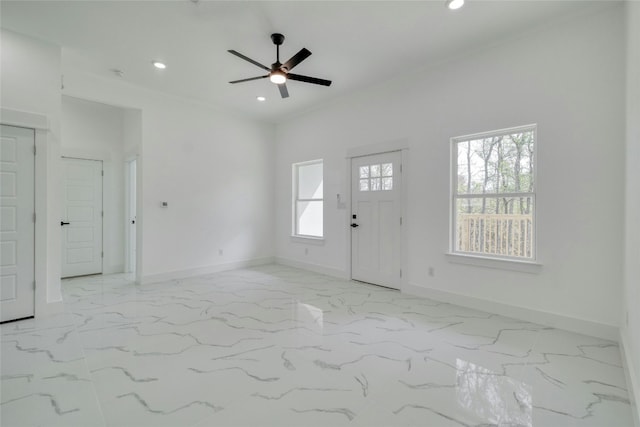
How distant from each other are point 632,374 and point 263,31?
4123mm

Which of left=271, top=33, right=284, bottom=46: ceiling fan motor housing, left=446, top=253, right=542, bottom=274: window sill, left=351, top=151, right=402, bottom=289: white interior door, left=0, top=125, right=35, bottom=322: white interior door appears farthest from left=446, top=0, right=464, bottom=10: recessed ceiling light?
left=0, top=125, right=35, bottom=322: white interior door

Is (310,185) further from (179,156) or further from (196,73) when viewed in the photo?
(196,73)

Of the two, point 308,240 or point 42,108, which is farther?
point 308,240

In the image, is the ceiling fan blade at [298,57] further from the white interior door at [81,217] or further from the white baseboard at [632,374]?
the white interior door at [81,217]

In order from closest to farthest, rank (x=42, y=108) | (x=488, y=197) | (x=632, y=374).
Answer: (x=632, y=374), (x=42, y=108), (x=488, y=197)

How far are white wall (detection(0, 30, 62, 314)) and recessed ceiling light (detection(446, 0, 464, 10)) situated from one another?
4225mm

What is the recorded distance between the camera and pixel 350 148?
16.1 ft

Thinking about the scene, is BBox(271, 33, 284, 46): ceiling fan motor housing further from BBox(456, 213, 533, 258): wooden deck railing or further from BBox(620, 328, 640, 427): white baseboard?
BBox(620, 328, 640, 427): white baseboard

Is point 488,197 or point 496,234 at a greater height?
point 488,197

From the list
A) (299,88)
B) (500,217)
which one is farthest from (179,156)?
(500,217)

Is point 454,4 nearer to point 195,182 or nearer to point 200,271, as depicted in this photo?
point 195,182

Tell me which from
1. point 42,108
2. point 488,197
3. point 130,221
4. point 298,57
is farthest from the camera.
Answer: point 130,221

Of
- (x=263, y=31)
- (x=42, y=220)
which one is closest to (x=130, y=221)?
(x=42, y=220)

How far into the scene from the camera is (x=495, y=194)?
11.0ft
